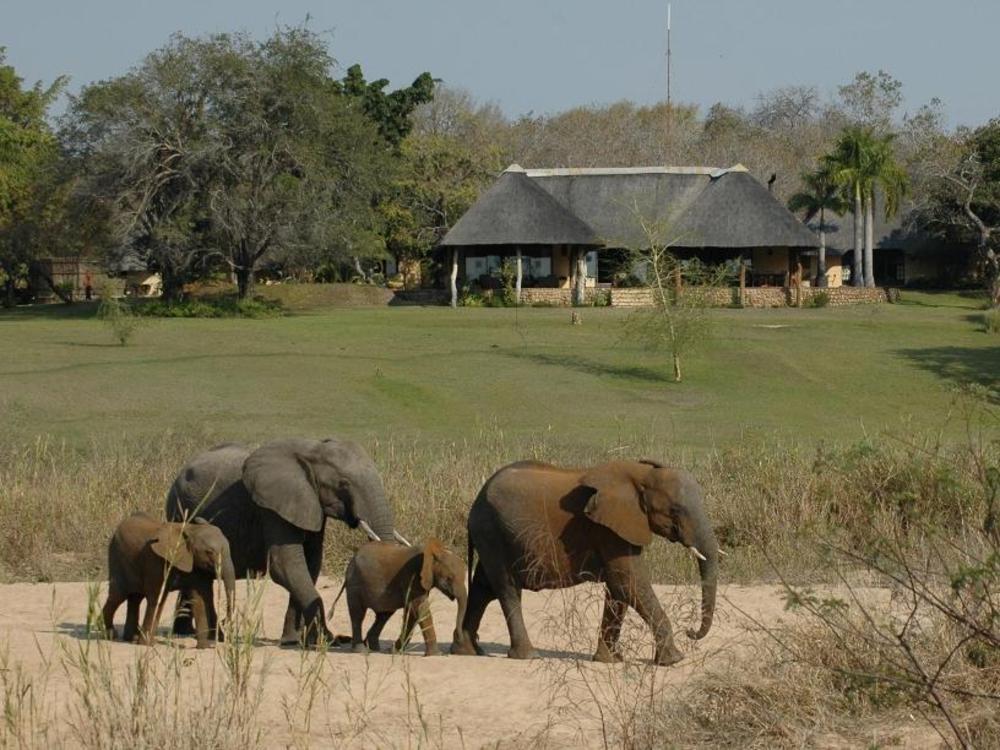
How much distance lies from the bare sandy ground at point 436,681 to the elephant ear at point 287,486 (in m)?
1.01

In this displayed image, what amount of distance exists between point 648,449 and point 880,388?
17.3m

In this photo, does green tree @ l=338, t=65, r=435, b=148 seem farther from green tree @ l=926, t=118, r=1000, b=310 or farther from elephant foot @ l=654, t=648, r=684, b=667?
elephant foot @ l=654, t=648, r=684, b=667

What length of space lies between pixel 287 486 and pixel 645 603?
3.02 m

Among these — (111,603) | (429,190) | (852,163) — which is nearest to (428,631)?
(111,603)

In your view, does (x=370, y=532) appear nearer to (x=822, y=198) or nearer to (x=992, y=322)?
(x=992, y=322)

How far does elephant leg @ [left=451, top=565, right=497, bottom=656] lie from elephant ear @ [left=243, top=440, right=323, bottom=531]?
136 cm

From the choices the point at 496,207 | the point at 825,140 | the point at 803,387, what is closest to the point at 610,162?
the point at 825,140

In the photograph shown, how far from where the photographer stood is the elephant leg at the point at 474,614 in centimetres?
1213

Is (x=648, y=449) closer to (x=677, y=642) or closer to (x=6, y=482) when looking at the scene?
(x=6, y=482)

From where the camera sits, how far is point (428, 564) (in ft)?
39.1

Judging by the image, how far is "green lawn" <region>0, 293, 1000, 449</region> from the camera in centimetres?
3175

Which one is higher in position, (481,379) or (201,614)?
(201,614)

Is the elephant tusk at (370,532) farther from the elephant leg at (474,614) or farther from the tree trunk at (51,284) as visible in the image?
the tree trunk at (51,284)

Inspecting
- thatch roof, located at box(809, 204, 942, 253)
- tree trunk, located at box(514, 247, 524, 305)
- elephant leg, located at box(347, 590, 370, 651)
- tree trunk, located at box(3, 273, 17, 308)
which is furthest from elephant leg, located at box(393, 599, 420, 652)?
thatch roof, located at box(809, 204, 942, 253)
